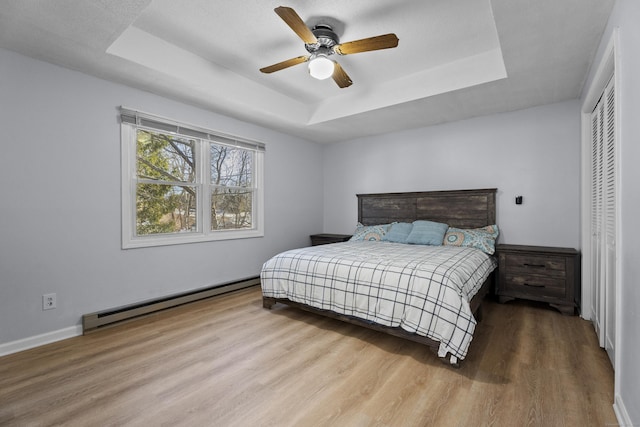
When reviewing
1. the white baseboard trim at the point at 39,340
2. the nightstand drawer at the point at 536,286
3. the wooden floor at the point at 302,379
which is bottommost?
the wooden floor at the point at 302,379

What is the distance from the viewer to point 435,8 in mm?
2242

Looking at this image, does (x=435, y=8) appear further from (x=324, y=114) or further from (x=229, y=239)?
(x=229, y=239)

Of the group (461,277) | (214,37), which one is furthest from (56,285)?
(461,277)

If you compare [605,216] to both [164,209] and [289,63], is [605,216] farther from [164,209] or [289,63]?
[164,209]

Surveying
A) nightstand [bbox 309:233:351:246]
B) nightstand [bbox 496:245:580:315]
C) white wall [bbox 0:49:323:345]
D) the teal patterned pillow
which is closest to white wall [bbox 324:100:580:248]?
the teal patterned pillow

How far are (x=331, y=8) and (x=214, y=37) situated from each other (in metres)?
1.09

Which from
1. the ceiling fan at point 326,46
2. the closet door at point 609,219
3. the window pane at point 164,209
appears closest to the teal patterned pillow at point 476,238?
the closet door at point 609,219

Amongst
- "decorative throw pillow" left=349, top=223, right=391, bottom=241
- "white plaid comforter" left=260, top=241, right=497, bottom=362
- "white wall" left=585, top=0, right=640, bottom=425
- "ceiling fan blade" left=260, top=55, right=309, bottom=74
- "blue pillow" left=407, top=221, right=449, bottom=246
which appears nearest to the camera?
"white wall" left=585, top=0, right=640, bottom=425

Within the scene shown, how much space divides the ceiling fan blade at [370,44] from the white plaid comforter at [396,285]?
171 cm

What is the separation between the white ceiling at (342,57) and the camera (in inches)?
78.9

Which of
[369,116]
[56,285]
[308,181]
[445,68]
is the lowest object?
[56,285]

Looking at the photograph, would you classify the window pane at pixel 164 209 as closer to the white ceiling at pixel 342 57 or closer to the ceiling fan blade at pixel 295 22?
the white ceiling at pixel 342 57

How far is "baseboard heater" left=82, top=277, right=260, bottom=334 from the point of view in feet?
8.82

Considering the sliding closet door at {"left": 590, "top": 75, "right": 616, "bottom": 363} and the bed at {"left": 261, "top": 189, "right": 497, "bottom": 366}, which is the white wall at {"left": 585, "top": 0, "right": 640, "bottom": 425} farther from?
the bed at {"left": 261, "top": 189, "right": 497, "bottom": 366}
